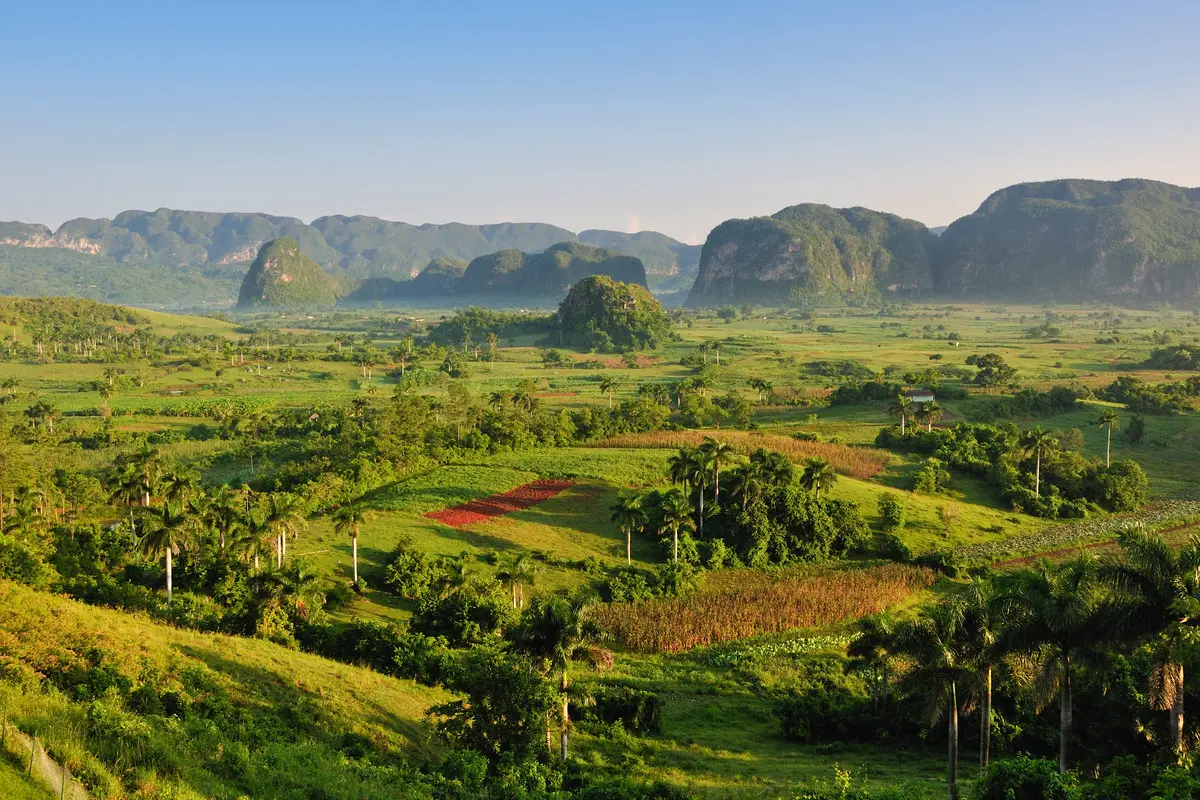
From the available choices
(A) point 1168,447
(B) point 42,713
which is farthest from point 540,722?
(A) point 1168,447

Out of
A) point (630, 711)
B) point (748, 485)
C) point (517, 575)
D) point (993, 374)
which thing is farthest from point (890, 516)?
point (993, 374)

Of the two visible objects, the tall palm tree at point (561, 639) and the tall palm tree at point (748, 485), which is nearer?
the tall palm tree at point (561, 639)

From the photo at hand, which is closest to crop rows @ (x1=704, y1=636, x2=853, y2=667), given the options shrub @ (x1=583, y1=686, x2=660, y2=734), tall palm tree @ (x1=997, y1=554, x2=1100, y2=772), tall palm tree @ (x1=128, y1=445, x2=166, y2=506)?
shrub @ (x1=583, y1=686, x2=660, y2=734)

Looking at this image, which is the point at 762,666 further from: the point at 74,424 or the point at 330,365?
the point at 330,365

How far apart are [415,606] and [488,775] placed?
16.6 m

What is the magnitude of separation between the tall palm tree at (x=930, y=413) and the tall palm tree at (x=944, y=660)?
54.6m

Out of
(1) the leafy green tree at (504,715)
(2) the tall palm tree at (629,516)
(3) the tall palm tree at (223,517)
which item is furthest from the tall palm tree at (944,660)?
(3) the tall palm tree at (223,517)

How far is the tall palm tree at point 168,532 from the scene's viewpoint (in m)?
32.8

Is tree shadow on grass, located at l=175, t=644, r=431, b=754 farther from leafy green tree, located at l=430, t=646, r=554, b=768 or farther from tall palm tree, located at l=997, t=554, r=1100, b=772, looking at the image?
tall palm tree, located at l=997, t=554, r=1100, b=772

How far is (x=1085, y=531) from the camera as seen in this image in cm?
5147

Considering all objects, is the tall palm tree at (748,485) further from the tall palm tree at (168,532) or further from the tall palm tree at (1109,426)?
the tall palm tree at (1109,426)

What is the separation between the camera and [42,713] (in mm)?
15070

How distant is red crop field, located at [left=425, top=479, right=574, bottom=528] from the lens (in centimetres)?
4794

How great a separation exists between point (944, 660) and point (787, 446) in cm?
4709
